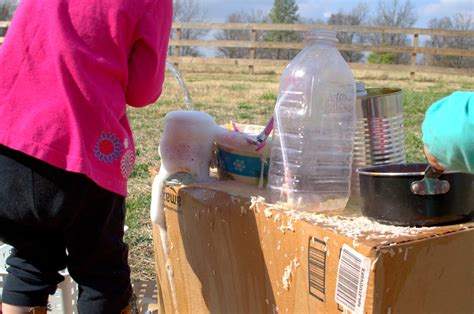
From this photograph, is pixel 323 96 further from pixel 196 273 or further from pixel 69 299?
pixel 69 299

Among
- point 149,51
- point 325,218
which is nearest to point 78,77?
point 149,51

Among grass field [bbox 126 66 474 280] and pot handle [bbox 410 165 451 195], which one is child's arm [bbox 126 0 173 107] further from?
grass field [bbox 126 66 474 280]

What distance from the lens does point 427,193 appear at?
1.26 metres

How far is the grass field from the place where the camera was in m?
2.93

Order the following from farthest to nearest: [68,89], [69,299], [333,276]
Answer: [69,299] < [68,89] < [333,276]

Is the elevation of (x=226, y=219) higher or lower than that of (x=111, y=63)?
lower

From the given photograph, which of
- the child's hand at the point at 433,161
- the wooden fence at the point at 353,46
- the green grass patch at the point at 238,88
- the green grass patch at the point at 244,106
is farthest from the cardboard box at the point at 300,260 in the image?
the wooden fence at the point at 353,46

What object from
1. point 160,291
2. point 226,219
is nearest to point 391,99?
point 226,219

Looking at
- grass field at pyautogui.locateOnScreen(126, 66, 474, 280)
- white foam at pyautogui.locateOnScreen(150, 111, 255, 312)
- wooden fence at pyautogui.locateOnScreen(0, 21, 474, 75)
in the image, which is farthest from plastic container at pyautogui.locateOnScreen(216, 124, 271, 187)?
wooden fence at pyautogui.locateOnScreen(0, 21, 474, 75)

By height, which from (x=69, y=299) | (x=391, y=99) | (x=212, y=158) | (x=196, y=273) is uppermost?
(x=391, y=99)

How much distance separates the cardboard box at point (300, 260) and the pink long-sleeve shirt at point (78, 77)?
0.98ft

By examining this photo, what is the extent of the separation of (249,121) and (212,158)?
16.9 feet

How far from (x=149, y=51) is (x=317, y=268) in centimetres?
70

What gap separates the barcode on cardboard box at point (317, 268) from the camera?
4.10 feet
